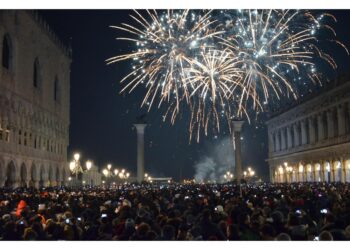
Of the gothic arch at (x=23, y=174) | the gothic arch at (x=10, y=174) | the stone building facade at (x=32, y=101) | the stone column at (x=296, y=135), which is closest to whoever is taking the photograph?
the stone building facade at (x=32, y=101)

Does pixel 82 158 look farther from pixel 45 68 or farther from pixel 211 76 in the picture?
pixel 211 76

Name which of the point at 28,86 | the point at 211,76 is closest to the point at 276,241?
the point at 211,76

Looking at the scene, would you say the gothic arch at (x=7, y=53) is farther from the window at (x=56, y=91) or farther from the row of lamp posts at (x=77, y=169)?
the window at (x=56, y=91)

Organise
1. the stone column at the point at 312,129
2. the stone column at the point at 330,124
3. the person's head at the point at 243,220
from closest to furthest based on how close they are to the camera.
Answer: the person's head at the point at 243,220
the stone column at the point at 330,124
the stone column at the point at 312,129

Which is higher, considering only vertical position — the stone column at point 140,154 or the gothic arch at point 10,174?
the stone column at point 140,154

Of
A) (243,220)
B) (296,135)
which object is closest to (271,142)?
(296,135)

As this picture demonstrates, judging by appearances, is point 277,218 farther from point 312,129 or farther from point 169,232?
point 312,129

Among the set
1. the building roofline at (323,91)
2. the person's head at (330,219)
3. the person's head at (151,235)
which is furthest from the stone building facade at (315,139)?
the person's head at (151,235)
